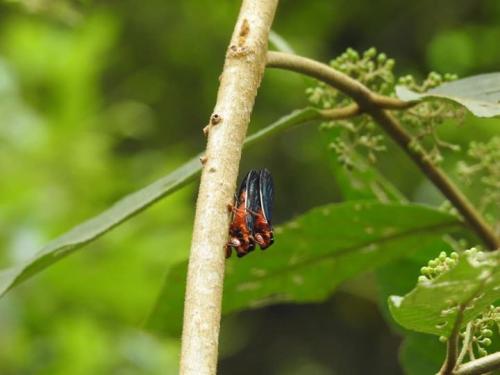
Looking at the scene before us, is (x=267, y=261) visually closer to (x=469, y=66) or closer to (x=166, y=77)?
(x=469, y=66)

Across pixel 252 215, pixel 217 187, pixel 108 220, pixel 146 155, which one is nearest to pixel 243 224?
pixel 252 215

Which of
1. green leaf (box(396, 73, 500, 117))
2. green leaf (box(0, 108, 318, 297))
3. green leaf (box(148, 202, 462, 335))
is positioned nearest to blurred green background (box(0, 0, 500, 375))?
green leaf (box(148, 202, 462, 335))

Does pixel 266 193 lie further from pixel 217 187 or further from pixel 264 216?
pixel 217 187

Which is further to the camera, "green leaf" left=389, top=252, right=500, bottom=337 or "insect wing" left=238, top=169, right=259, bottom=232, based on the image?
"insect wing" left=238, top=169, right=259, bottom=232

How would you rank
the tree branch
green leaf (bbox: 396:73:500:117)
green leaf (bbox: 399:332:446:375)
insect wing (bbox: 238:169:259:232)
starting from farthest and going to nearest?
1. green leaf (bbox: 399:332:446:375)
2. green leaf (bbox: 396:73:500:117)
3. insect wing (bbox: 238:169:259:232)
4. the tree branch

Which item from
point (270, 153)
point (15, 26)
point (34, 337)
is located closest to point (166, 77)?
point (270, 153)

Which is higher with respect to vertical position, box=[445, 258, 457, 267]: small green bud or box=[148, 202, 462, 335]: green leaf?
box=[148, 202, 462, 335]: green leaf

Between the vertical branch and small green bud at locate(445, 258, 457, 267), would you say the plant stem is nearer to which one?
the vertical branch
